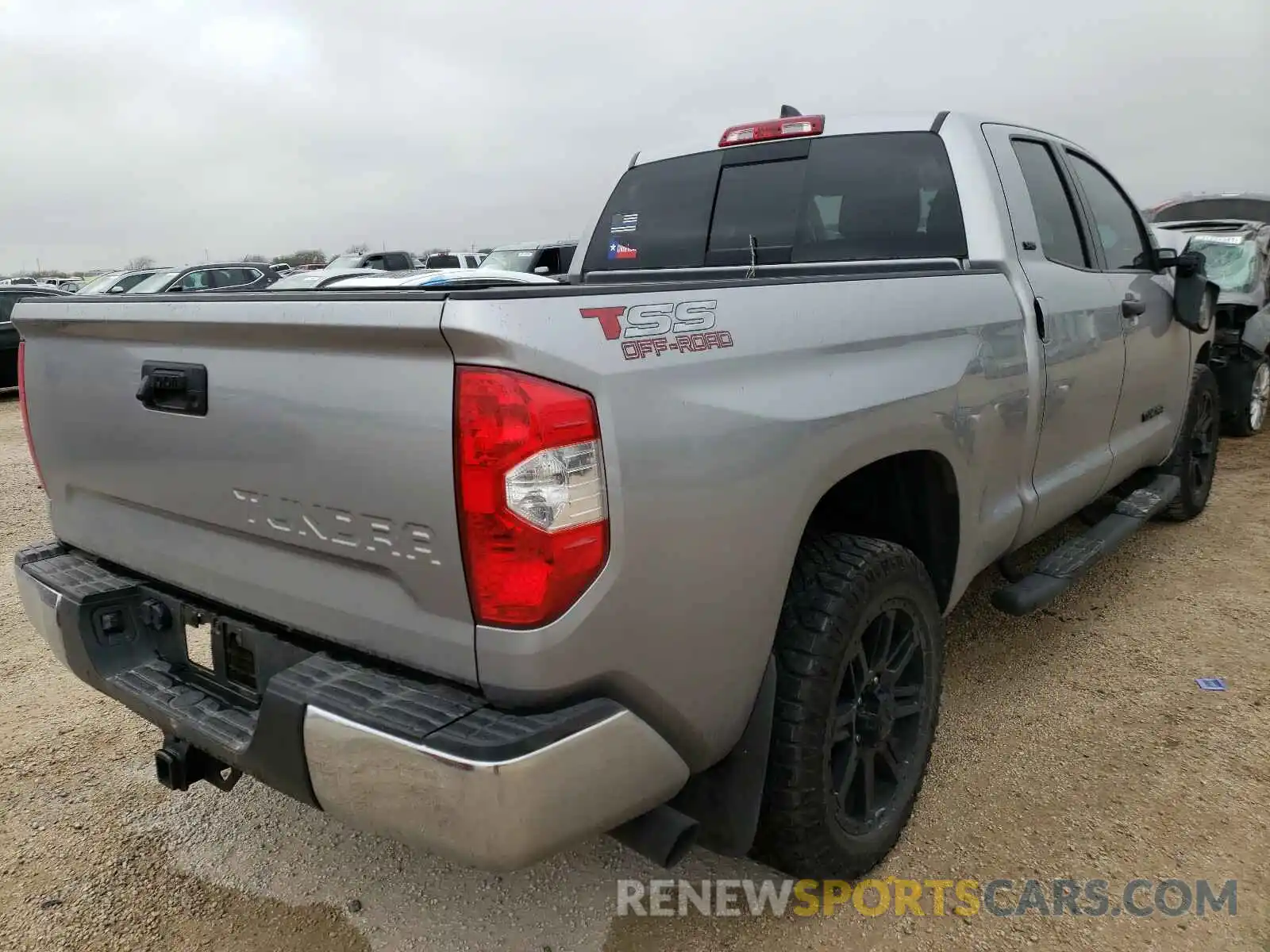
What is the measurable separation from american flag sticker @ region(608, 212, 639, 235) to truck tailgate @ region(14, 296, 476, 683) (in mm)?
2274

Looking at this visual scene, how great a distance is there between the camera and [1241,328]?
7.14 metres

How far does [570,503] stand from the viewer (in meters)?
1.53

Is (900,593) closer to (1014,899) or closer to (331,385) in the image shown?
(1014,899)

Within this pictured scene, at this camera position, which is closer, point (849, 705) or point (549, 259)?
point (849, 705)

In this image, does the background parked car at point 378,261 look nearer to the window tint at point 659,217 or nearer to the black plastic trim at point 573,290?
the window tint at point 659,217

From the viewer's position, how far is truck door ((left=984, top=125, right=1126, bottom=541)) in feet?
9.85

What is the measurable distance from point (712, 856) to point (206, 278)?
19209mm

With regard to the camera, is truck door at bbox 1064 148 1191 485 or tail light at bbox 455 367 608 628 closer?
tail light at bbox 455 367 608 628

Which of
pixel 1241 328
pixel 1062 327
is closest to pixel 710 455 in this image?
pixel 1062 327

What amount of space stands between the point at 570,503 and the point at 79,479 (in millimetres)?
1561

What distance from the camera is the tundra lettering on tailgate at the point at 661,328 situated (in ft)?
5.30

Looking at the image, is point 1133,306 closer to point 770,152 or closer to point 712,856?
point 770,152

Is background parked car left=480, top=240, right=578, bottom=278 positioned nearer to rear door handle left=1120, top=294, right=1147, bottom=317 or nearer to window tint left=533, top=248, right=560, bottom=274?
window tint left=533, top=248, right=560, bottom=274

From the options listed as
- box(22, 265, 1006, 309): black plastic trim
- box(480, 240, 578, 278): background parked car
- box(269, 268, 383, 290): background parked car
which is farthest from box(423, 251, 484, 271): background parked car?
box(22, 265, 1006, 309): black plastic trim
